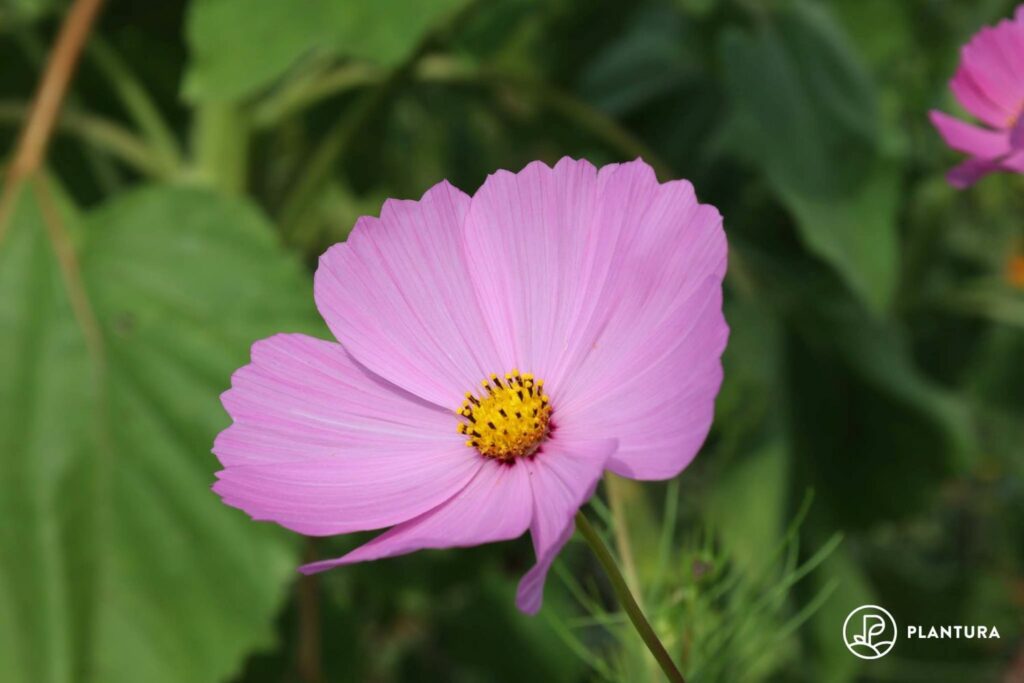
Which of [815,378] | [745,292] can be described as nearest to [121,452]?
[745,292]

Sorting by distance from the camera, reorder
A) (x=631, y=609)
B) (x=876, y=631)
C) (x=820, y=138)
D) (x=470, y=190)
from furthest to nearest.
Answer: (x=470, y=190) < (x=820, y=138) < (x=876, y=631) < (x=631, y=609)

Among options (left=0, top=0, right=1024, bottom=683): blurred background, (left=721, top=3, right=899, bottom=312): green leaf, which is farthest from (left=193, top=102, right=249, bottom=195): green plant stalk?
(left=721, top=3, right=899, bottom=312): green leaf

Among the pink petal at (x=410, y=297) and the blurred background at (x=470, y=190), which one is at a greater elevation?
the pink petal at (x=410, y=297)

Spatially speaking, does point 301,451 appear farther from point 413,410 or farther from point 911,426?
point 911,426

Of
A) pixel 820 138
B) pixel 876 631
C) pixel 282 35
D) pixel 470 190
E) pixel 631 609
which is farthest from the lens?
pixel 470 190

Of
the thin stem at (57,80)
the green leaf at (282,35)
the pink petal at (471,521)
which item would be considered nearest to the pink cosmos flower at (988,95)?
the pink petal at (471,521)

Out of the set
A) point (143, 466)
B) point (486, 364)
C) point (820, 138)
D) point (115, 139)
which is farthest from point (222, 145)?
point (486, 364)

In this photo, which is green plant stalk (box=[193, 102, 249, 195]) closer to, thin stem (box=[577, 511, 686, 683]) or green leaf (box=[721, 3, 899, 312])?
green leaf (box=[721, 3, 899, 312])

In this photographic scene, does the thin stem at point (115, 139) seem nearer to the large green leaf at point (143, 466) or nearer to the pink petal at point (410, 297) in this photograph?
the large green leaf at point (143, 466)

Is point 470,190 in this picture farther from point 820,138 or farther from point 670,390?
point 670,390
